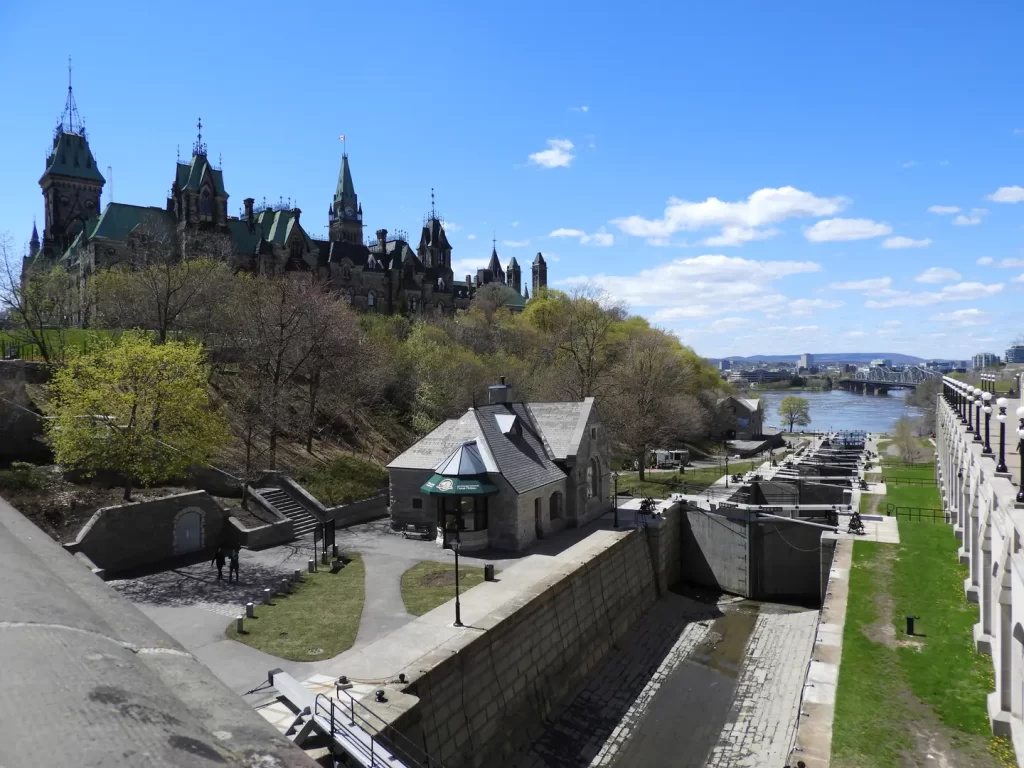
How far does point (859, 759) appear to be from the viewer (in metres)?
14.6

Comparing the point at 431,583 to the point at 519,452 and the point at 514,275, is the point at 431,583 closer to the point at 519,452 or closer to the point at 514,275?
the point at 519,452

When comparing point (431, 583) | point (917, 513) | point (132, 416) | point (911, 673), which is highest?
point (132, 416)

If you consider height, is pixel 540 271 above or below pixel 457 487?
above

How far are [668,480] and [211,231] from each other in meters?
53.1

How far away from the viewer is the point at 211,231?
72562 mm

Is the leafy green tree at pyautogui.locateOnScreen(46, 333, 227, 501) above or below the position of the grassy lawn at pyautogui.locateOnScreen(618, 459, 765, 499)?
above

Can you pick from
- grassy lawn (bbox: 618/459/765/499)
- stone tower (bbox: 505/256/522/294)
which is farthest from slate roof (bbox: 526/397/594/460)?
stone tower (bbox: 505/256/522/294)

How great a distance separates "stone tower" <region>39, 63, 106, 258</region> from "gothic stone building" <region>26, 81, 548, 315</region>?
0.10 m

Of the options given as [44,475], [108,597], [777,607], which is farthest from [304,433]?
[108,597]

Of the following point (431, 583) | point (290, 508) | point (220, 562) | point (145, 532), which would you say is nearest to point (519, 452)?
point (431, 583)

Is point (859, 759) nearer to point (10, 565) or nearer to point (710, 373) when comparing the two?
point (10, 565)

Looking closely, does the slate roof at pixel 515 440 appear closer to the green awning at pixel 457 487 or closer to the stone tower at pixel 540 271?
the green awning at pixel 457 487

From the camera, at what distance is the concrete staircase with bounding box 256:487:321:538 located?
3231 cm

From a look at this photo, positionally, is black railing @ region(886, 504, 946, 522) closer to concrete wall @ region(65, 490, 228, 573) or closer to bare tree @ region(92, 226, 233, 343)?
concrete wall @ region(65, 490, 228, 573)
